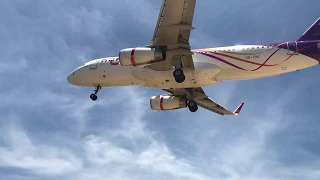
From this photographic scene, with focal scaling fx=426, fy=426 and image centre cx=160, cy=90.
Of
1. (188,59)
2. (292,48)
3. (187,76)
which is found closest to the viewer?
(188,59)

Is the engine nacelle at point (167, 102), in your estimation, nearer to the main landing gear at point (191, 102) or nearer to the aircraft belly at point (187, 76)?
the main landing gear at point (191, 102)

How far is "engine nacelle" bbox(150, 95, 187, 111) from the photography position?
3406 centimetres

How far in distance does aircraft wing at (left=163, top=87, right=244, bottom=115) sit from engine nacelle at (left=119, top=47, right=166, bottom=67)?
7.47 meters

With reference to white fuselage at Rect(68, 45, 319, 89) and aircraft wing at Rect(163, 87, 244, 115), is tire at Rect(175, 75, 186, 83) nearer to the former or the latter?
white fuselage at Rect(68, 45, 319, 89)

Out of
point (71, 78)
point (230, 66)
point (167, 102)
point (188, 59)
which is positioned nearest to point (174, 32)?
point (188, 59)

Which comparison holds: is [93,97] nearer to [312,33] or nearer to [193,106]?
[193,106]

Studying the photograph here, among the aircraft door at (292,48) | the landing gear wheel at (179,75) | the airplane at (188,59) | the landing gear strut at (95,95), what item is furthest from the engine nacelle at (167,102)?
the aircraft door at (292,48)

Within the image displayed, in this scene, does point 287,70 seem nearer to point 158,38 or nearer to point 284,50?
point 284,50

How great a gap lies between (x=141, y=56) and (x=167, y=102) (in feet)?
29.1

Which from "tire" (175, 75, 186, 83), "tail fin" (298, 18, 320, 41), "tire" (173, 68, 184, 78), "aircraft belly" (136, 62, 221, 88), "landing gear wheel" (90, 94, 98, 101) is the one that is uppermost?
"tail fin" (298, 18, 320, 41)

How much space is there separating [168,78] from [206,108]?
8.04m

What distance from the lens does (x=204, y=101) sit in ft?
115

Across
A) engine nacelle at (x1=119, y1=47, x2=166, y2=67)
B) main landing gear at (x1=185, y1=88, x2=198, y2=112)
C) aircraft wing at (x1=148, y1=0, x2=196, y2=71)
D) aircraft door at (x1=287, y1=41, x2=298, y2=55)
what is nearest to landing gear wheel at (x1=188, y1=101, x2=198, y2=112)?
main landing gear at (x1=185, y1=88, x2=198, y2=112)

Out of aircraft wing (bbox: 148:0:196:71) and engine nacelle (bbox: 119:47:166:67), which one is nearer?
aircraft wing (bbox: 148:0:196:71)
